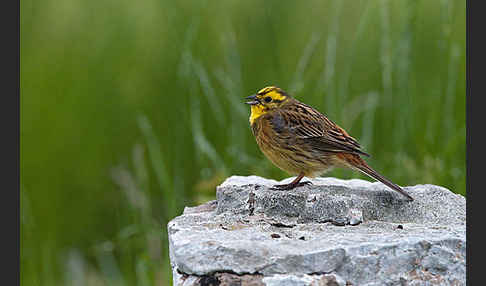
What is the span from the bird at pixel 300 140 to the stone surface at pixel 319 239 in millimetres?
342

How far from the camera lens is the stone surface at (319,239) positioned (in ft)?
9.41

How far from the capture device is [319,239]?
9.93 ft

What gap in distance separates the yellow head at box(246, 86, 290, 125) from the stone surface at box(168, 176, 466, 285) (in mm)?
669

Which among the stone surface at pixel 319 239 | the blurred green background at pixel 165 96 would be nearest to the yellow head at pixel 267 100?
the stone surface at pixel 319 239

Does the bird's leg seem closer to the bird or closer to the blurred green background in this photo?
the bird

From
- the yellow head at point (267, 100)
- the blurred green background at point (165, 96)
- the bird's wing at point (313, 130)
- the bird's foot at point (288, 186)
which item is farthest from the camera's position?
the blurred green background at point (165, 96)

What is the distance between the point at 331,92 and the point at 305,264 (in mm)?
2314

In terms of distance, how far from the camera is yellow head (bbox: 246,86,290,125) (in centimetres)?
410


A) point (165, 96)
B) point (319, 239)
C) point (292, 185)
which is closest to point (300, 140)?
point (292, 185)

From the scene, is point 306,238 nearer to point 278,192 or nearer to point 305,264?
point 305,264

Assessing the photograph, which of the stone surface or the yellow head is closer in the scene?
the stone surface

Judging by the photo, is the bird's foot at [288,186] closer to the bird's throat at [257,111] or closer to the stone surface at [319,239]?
the stone surface at [319,239]

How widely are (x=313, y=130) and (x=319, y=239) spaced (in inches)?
42.2

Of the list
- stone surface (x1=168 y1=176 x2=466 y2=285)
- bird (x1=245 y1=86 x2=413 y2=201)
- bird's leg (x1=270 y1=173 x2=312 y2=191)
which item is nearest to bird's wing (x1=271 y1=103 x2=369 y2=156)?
bird (x1=245 y1=86 x2=413 y2=201)
